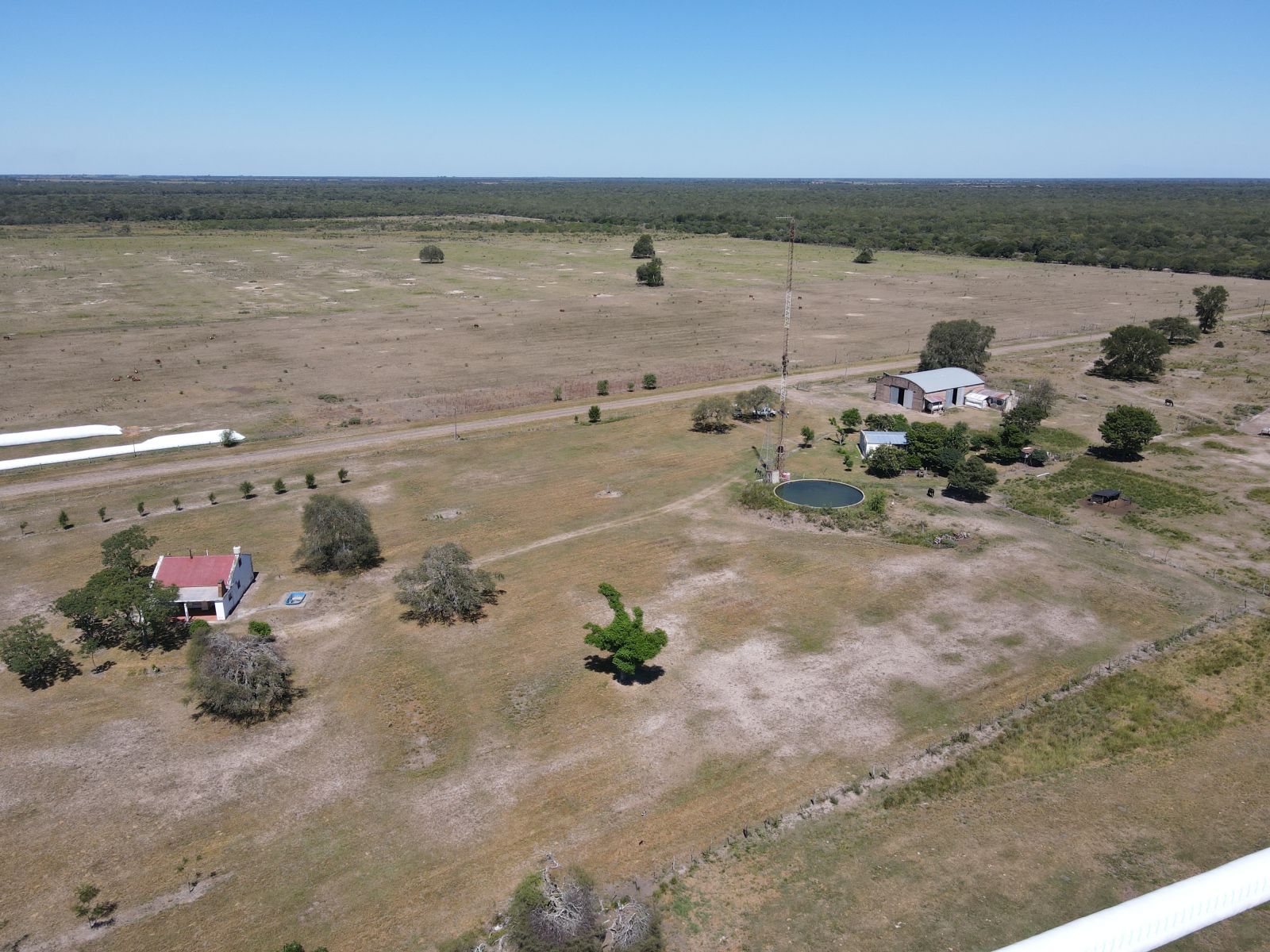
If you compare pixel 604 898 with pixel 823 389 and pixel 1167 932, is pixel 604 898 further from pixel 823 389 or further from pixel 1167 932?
pixel 823 389

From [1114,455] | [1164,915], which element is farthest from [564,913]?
[1114,455]

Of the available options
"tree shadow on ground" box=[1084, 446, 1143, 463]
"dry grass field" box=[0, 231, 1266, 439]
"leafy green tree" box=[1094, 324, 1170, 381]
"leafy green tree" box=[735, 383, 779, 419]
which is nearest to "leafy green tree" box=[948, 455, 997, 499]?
"tree shadow on ground" box=[1084, 446, 1143, 463]

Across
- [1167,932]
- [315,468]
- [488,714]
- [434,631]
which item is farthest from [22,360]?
[1167,932]

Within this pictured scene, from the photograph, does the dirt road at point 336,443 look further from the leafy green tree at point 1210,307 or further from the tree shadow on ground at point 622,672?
the leafy green tree at point 1210,307

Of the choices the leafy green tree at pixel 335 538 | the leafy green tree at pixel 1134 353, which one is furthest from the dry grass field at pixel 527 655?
the leafy green tree at pixel 1134 353

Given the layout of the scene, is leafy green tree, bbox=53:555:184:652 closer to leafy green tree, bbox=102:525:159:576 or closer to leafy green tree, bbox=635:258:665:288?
leafy green tree, bbox=102:525:159:576
